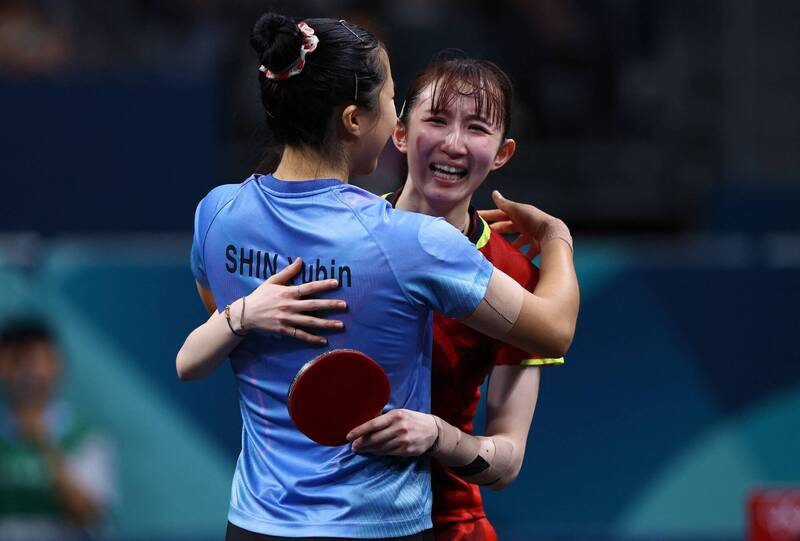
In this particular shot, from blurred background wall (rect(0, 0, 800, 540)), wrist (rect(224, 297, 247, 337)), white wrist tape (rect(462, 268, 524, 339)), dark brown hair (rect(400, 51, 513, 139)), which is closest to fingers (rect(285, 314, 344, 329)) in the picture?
wrist (rect(224, 297, 247, 337))

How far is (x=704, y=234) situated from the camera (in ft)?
22.8

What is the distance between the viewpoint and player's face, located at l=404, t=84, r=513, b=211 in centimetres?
248

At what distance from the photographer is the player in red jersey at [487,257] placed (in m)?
2.44

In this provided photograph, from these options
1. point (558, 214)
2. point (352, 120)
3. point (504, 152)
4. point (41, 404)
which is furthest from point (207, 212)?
point (558, 214)

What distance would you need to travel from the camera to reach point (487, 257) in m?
2.49

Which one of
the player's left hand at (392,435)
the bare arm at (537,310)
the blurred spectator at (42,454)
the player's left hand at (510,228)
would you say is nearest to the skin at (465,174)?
the player's left hand at (510,228)

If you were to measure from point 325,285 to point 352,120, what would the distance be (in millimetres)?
306

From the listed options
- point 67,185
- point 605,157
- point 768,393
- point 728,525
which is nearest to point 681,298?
point 768,393

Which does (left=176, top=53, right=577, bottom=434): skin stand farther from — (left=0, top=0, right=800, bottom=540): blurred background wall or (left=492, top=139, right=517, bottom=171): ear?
(left=0, top=0, right=800, bottom=540): blurred background wall

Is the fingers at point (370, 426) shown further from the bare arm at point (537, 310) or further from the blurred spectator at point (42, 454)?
the blurred spectator at point (42, 454)

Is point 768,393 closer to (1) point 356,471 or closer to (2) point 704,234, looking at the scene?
(2) point 704,234

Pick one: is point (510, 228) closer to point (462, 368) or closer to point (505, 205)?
point (505, 205)

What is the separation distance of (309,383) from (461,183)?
644 mm

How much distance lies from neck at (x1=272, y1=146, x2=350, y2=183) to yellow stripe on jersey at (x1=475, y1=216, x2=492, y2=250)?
406 mm
